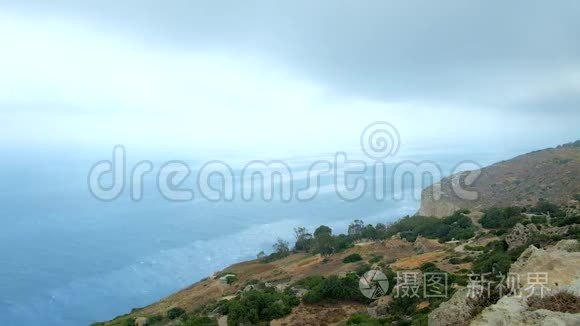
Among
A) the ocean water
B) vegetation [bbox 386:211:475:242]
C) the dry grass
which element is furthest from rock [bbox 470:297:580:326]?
the ocean water

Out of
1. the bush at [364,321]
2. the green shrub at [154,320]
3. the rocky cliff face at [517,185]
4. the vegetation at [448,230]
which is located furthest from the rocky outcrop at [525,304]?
the rocky cliff face at [517,185]

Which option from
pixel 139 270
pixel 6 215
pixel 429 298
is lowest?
pixel 139 270

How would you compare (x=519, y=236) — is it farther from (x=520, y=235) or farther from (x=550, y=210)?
(x=550, y=210)

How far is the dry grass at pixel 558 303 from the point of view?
7.01 metres

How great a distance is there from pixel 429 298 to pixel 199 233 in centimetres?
11783

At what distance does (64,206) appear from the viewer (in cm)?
15812

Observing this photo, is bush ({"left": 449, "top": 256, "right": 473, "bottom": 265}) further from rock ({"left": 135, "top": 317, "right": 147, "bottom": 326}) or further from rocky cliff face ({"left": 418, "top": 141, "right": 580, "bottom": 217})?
rocky cliff face ({"left": 418, "top": 141, "right": 580, "bottom": 217})

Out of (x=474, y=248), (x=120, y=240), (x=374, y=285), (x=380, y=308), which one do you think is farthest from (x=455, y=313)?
(x=120, y=240)

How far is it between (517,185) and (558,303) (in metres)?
57.7

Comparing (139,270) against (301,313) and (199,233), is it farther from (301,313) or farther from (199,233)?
(301,313)

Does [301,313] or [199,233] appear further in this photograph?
[199,233]

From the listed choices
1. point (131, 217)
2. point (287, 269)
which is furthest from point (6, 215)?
point (287, 269)

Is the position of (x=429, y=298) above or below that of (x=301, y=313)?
above

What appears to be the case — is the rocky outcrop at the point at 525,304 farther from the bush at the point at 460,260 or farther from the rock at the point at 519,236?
the bush at the point at 460,260
